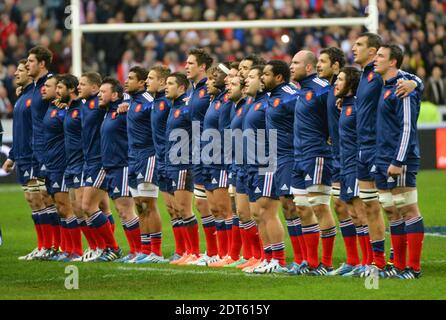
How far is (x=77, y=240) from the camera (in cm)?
1423

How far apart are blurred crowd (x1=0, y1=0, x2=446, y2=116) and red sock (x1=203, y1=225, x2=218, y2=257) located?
1204 centimetres

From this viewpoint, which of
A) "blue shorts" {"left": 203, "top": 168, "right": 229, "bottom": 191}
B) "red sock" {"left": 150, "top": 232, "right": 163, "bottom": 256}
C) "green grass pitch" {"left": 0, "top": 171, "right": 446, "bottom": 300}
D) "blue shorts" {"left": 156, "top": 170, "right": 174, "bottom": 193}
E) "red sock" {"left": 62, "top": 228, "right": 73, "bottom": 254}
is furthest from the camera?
"red sock" {"left": 62, "top": 228, "right": 73, "bottom": 254}

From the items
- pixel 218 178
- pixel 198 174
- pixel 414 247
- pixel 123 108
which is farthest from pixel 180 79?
pixel 414 247

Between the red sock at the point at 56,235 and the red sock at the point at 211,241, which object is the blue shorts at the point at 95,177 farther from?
the red sock at the point at 211,241

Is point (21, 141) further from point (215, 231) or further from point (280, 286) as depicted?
point (280, 286)

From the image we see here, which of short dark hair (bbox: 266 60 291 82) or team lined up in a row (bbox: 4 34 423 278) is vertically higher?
short dark hair (bbox: 266 60 291 82)

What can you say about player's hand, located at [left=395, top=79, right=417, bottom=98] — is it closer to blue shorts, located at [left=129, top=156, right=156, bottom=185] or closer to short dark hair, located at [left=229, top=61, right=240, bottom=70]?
short dark hair, located at [left=229, top=61, right=240, bottom=70]

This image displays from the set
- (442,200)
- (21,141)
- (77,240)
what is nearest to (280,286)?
(77,240)

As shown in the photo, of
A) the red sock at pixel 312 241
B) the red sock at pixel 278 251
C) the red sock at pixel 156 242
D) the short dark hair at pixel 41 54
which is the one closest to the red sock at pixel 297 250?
the red sock at pixel 278 251

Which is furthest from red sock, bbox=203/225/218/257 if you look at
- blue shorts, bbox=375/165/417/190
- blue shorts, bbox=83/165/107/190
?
blue shorts, bbox=375/165/417/190

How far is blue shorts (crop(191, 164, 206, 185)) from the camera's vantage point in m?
13.4

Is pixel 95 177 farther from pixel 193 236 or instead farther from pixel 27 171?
pixel 193 236

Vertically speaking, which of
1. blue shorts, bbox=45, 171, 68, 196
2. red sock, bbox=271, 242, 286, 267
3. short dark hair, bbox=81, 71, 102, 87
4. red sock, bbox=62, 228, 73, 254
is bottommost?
red sock, bbox=62, 228, 73, 254

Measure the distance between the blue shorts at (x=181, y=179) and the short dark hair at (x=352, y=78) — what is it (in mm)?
2574
